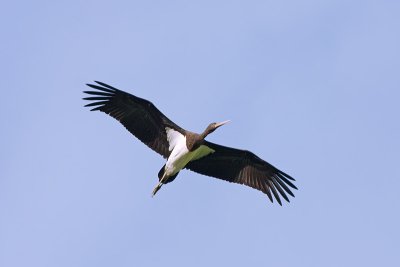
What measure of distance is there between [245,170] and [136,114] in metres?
3.65

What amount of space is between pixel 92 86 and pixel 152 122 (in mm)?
1916

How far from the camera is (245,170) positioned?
106 feet

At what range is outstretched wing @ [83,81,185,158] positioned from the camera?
30.8 metres

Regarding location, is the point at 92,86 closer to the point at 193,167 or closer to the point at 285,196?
the point at 193,167

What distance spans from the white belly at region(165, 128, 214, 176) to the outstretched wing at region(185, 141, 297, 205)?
548 millimetres

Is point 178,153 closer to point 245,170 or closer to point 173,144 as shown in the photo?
point 173,144

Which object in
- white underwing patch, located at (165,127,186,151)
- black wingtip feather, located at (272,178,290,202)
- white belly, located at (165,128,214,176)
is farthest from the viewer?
black wingtip feather, located at (272,178,290,202)

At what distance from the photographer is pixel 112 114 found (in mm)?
30906

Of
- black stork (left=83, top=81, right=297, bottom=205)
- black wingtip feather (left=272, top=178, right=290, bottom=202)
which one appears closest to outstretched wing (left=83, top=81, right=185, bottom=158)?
black stork (left=83, top=81, right=297, bottom=205)

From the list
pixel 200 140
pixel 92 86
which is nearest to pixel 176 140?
pixel 200 140

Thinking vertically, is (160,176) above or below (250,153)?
below

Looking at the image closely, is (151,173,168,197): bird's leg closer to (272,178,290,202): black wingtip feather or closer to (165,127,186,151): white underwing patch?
(165,127,186,151): white underwing patch

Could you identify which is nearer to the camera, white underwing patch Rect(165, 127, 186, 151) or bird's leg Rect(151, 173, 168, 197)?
bird's leg Rect(151, 173, 168, 197)

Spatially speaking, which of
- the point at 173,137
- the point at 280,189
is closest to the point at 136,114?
the point at 173,137
